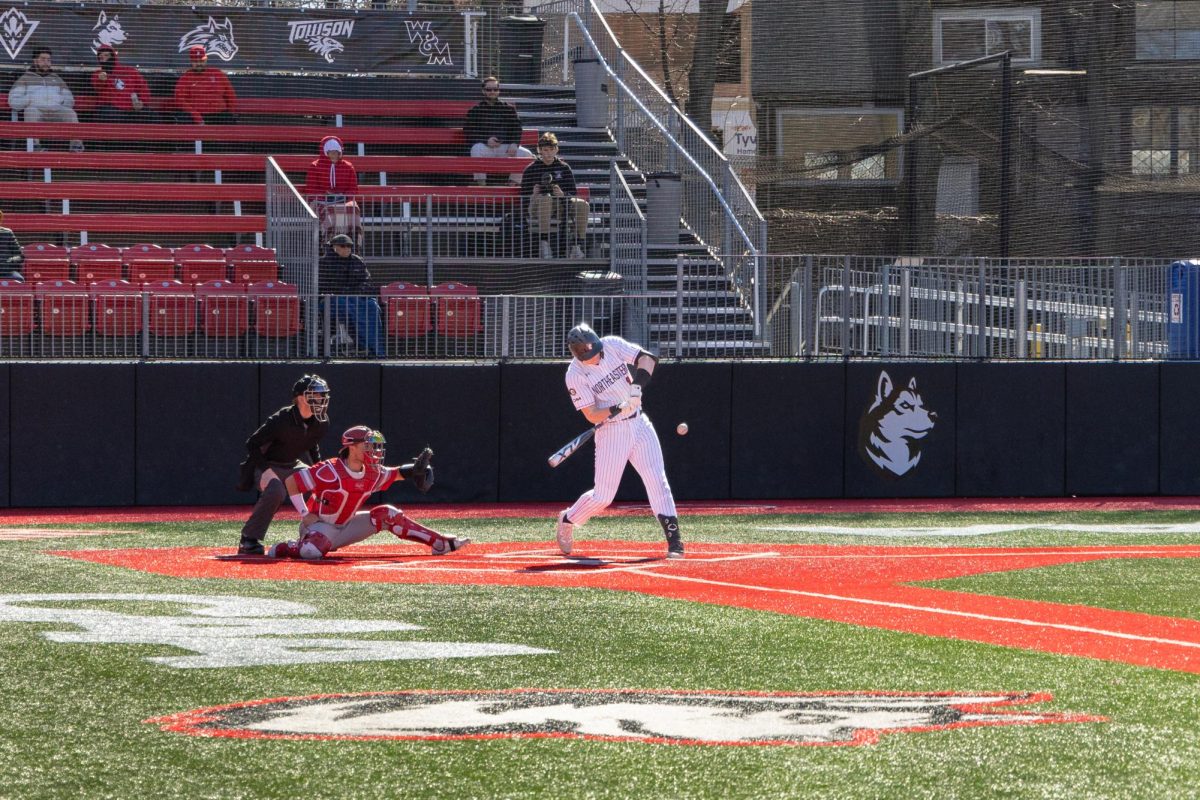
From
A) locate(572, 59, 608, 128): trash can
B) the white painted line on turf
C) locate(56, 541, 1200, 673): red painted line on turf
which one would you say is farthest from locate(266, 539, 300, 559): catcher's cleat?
locate(572, 59, 608, 128): trash can

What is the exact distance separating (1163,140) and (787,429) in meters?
8.16

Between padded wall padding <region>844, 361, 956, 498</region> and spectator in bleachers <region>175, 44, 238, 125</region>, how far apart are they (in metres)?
11.3

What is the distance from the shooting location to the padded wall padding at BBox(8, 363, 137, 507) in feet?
55.6

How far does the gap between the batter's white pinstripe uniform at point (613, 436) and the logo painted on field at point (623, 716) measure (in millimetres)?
5465

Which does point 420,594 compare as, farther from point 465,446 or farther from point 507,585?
point 465,446

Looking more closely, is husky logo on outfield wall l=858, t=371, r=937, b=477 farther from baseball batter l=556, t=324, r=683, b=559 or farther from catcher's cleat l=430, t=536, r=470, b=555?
catcher's cleat l=430, t=536, r=470, b=555

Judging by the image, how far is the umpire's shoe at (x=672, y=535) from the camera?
Result: 12.6m

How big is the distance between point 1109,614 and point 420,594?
415 centimetres

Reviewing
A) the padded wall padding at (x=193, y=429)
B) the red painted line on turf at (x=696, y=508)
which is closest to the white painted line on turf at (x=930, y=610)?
the red painted line on turf at (x=696, y=508)

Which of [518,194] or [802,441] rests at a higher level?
[518,194]

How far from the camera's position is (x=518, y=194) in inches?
832

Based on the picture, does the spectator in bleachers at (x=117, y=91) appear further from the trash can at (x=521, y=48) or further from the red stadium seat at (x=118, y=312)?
the red stadium seat at (x=118, y=312)

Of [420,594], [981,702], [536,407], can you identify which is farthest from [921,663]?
[536,407]

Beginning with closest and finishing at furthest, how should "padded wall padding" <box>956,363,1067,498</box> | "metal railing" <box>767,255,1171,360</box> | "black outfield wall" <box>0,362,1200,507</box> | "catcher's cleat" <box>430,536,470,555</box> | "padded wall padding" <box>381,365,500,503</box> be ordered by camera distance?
"catcher's cleat" <box>430,536,470,555</box> → "black outfield wall" <box>0,362,1200,507</box> → "padded wall padding" <box>381,365,500,503</box> → "metal railing" <box>767,255,1171,360</box> → "padded wall padding" <box>956,363,1067,498</box>
